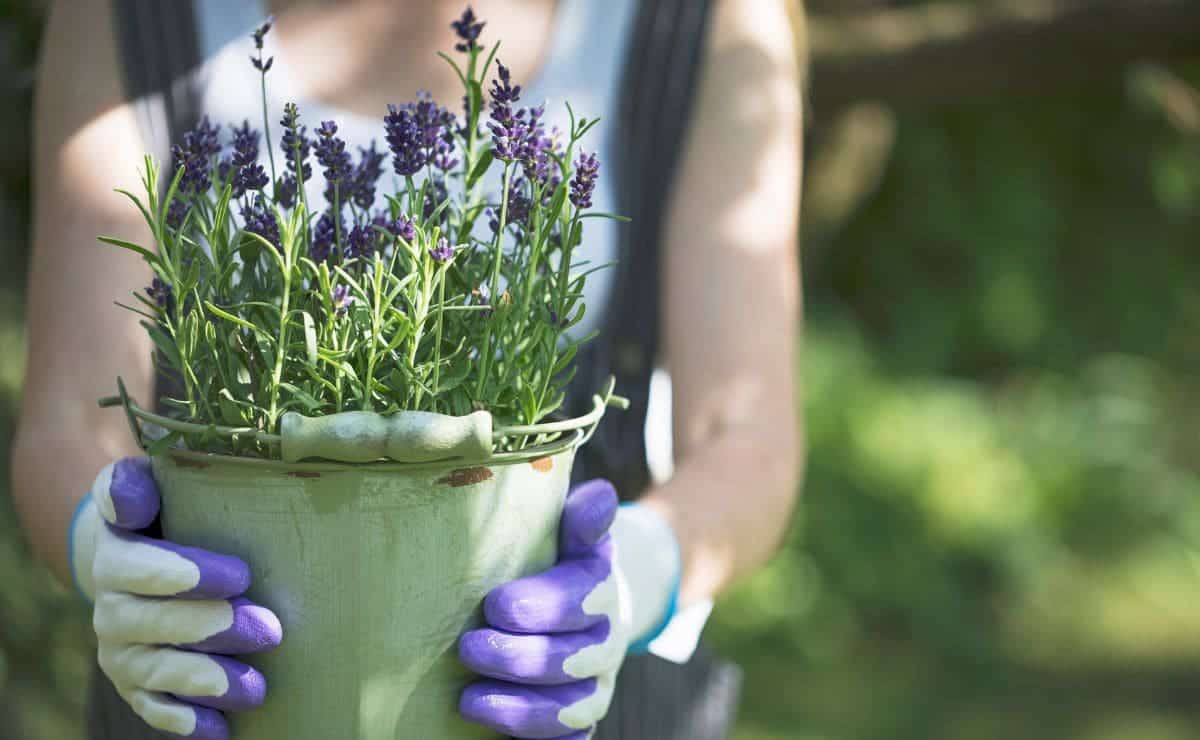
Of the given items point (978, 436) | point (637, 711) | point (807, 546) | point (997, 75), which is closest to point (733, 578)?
point (637, 711)

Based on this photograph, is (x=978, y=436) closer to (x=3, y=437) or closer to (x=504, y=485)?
(x=3, y=437)

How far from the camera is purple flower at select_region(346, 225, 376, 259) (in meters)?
0.87

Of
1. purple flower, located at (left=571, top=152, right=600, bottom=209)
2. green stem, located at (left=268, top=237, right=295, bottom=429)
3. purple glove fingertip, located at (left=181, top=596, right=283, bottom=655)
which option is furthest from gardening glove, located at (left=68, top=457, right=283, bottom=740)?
purple flower, located at (left=571, top=152, right=600, bottom=209)

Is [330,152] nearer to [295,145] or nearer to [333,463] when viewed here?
[295,145]

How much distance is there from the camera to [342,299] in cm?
82

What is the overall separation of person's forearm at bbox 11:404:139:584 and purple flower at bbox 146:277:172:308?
0.41 metres

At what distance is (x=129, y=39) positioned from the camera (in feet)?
4.50

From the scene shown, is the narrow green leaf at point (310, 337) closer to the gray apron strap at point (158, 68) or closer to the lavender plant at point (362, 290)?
the lavender plant at point (362, 290)

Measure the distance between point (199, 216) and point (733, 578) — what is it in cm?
72

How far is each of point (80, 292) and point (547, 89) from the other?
0.53m

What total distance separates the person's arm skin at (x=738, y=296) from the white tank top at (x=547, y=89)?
88 millimetres

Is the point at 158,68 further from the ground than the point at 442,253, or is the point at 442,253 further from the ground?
the point at 158,68

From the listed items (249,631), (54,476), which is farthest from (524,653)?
(54,476)

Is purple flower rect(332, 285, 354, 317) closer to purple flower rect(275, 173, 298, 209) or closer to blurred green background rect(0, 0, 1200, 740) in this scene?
purple flower rect(275, 173, 298, 209)
